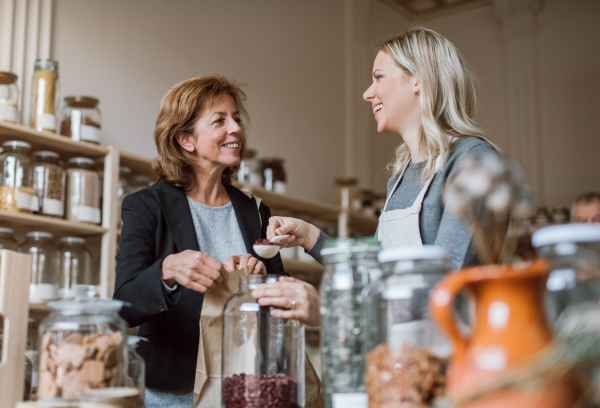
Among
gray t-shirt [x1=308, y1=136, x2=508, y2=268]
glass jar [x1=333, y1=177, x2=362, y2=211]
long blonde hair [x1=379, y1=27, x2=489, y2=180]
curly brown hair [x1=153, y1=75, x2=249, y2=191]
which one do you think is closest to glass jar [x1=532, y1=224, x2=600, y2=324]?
gray t-shirt [x1=308, y1=136, x2=508, y2=268]

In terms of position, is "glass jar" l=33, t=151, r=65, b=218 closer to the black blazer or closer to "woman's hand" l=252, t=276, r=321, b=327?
the black blazer

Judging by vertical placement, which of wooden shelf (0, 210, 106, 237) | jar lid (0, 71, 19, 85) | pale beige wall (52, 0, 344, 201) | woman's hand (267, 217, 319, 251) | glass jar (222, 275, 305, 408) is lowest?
glass jar (222, 275, 305, 408)

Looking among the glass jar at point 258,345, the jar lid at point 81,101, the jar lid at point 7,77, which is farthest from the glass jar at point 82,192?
the glass jar at point 258,345

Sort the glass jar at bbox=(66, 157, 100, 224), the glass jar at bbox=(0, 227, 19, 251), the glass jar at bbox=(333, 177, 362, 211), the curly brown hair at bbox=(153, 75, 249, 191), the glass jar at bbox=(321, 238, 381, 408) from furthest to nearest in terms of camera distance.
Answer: the glass jar at bbox=(333, 177, 362, 211), the glass jar at bbox=(66, 157, 100, 224), the glass jar at bbox=(0, 227, 19, 251), the curly brown hair at bbox=(153, 75, 249, 191), the glass jar at bbox=(321, 238, 381, 408)

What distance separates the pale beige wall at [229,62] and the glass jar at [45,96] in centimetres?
30

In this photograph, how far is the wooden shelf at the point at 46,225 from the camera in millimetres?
2297

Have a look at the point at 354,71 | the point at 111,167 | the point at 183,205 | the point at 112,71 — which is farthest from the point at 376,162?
the point at 183,205

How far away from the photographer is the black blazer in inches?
59.4

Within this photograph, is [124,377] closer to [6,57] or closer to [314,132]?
[6,57]

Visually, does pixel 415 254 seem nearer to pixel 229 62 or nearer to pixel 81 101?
pixel 81 101

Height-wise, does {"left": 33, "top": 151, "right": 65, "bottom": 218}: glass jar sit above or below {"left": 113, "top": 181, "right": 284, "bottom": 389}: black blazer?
above

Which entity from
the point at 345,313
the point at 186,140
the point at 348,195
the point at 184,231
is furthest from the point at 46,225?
the point at 348,195

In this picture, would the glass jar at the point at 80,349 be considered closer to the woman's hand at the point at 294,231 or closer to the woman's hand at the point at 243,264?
the woman's hand at the point at 243,264

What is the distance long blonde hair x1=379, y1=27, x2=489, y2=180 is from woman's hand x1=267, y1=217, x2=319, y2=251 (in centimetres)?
33
